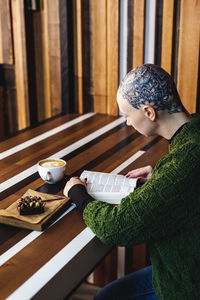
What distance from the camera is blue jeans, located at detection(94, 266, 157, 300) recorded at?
1.32 m

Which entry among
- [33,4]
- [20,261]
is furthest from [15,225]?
[33,4]

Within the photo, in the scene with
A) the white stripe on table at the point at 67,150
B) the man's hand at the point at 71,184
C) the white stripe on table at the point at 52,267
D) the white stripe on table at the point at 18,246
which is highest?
the man's hand at the point at 71,184

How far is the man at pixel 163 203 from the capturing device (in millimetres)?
990

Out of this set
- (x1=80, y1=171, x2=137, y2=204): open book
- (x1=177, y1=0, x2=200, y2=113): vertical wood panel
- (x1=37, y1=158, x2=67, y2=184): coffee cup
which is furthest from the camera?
(x1=177, y1=0, x2=200, y2=113): vertical wood panel

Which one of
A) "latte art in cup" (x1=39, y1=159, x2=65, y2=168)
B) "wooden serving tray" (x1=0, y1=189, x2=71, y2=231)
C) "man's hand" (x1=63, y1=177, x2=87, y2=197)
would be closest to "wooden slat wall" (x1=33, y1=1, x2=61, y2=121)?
"latte art in cup" (x1=39, y1=159, x2=65, y2=168)

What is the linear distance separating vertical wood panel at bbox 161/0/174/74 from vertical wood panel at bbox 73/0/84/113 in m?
0.48

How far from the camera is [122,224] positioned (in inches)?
39.9

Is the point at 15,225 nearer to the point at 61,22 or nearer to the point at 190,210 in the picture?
the point at 190,210

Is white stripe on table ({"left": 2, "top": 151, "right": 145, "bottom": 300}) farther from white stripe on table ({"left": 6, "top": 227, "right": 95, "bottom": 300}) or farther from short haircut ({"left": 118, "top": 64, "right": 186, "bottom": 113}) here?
short haircut ({"left": 118, "top": 64, "right": 186, "bottom": 113})

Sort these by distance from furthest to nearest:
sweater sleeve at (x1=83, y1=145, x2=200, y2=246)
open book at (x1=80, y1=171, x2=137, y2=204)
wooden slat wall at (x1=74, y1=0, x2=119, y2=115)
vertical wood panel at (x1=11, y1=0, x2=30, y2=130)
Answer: vertical wood panel at (x1=11, y1=0, x2=30, y2=130) → wooden slat wall at (x1=74, y1=0, x2=119, y2=115) → open book at (x1=80, y1=171, x2=137, y2=204) → sweater sleeve at (x1=83, y1=145, x2=200, y2=246)

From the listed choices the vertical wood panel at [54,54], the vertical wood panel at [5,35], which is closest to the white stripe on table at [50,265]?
the vertical wood panel at [54,54]

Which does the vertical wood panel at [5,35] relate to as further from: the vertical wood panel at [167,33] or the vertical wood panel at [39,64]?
the vertical wood panel at [167,33]

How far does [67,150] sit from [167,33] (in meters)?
0.80

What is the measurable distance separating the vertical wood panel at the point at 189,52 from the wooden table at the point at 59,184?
330 millimetres
